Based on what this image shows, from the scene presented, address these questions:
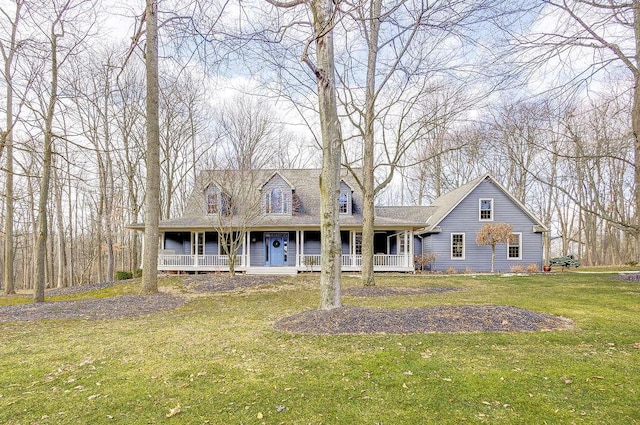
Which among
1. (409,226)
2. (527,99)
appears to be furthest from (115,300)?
(409,226)

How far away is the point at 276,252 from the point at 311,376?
54.2 feet

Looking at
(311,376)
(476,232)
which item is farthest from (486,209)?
(311,376)

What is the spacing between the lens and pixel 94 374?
3.80m

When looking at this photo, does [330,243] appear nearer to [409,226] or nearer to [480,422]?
[480,422]

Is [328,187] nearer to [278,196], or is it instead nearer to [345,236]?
[278,196]

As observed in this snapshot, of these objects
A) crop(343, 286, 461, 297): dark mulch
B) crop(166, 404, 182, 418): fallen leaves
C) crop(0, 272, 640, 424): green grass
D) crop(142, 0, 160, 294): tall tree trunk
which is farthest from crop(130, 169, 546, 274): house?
crop(166, 404, 182, 418): fallen leaves

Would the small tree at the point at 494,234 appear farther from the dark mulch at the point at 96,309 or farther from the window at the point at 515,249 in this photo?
the dark mulch at the point at 96,309

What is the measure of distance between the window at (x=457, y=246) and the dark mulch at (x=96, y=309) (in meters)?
15.7

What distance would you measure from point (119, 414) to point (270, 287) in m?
9.35

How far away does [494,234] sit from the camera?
18.4 metres

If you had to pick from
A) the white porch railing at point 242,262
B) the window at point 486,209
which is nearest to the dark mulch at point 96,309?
the white porch railing at point 242,262

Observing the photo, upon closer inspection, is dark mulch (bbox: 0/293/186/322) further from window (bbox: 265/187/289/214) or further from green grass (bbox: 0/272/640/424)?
window (bbox: 265/187/289/214)

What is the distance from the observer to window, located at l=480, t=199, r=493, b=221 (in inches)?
805

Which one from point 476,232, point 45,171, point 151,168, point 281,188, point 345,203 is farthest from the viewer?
point 476,232
